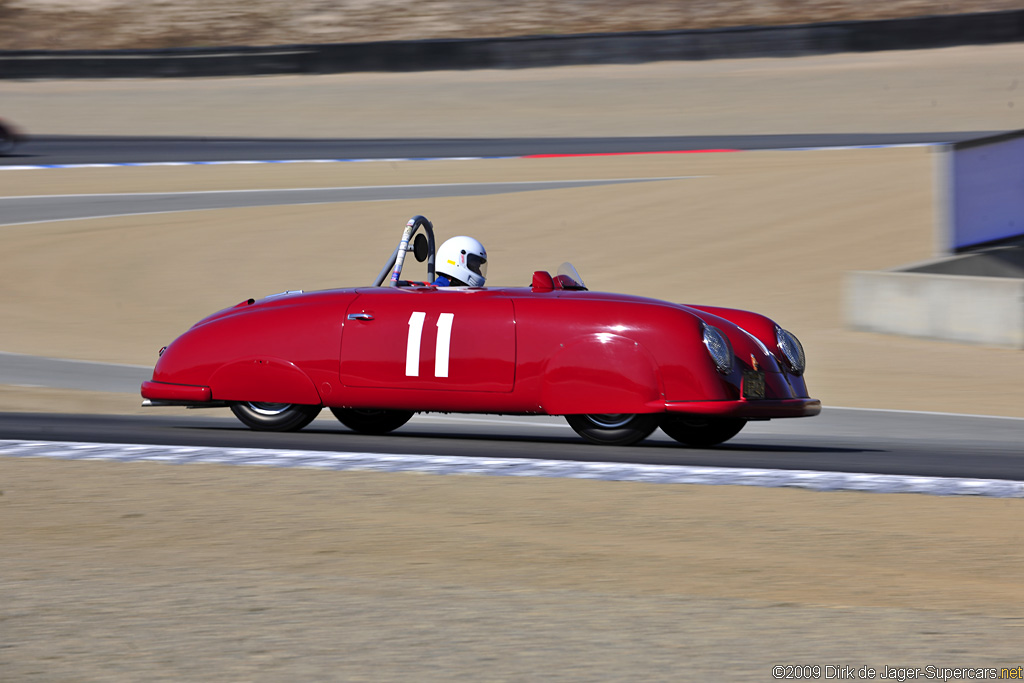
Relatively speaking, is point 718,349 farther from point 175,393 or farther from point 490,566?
point 175,393

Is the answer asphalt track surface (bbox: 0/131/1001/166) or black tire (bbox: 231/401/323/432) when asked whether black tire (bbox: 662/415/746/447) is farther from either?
asphalt track surface (bbox: 0/131/1001/166)

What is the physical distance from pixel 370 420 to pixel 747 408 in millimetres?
2542

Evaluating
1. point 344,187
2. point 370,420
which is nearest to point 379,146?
point 344,187

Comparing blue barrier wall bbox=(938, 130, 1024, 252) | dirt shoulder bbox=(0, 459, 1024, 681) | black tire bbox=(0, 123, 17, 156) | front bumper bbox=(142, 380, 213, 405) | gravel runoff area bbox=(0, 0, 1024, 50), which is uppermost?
gravel runoff area bbox=(0, 0, 1024, 50)

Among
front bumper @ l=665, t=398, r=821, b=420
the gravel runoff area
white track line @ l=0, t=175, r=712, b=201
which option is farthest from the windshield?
the gravel runoff area

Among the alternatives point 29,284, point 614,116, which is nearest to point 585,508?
point 29,284

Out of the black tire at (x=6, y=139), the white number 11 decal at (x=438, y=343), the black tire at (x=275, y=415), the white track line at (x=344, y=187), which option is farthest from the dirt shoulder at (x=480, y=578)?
the black tire at (x=6, y=139)

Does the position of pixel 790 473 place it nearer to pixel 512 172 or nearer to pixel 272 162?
pixel 512 172

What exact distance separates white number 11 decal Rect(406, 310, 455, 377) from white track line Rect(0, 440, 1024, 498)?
0.52m

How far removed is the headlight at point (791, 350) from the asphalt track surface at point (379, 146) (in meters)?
18.6

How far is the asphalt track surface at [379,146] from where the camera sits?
26.9 metres

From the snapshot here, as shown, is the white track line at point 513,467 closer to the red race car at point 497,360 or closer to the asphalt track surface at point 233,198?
the red race car at point 497,360

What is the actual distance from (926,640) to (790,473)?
290 cm

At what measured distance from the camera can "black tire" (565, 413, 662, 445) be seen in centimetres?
786
